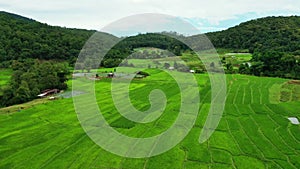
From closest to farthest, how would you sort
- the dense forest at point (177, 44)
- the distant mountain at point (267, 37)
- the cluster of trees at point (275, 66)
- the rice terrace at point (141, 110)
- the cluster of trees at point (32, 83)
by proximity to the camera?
the rice terrace at point (141, 110) < the cluster of trees at point (32, 83) < the cluster of trees at point (275, 66) < the dense forest at point (177, 44) < the distant mountain at point (267, 37)

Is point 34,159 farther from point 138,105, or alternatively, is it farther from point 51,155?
point 138,105

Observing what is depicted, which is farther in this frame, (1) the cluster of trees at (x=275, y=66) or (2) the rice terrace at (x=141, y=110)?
(1) the cluster of trees at (x=275, y=66)

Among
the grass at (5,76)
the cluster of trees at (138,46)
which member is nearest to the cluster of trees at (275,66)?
the cluster of trees at (138,46)

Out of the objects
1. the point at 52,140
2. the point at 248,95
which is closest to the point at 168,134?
the point at 52,140

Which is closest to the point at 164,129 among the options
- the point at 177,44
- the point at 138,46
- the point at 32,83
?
the point at 32,83

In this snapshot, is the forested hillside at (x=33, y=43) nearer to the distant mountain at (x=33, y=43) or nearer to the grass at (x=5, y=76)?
the distant mountain at (x=33, y=43)

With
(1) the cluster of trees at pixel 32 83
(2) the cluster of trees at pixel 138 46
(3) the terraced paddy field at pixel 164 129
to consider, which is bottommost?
(3) the terraced paddy field at pixel 164 129

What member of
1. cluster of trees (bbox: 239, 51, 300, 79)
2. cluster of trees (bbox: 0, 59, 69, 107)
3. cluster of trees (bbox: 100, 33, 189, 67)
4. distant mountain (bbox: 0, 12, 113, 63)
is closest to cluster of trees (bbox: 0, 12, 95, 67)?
distant mountain (bbox: 0, 12, 113, 63)
